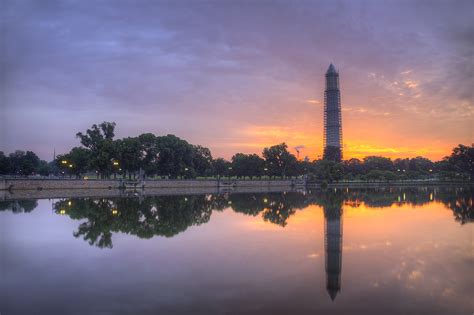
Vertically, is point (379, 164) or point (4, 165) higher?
point (379, 164)

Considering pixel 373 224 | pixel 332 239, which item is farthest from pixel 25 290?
pixel 373 224

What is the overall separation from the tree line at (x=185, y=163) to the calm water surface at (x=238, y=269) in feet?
180

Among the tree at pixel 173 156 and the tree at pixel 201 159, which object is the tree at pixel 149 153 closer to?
the tree at pixel 173 156

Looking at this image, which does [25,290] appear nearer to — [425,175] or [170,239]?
[170,239]

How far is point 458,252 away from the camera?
44.1ft

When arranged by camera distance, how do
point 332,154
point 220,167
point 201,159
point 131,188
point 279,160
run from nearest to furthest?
point 131,188
point 201,159
point 279,160
point 220,167
point 332,154

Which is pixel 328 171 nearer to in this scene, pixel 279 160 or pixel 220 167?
pixel 279 160

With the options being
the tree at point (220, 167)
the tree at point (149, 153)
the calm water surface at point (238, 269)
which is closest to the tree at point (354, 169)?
the tree at point (220, 167)

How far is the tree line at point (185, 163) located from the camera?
73562 millimetres

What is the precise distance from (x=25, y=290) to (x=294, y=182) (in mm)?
90657

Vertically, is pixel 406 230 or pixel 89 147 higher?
pixel 89 147

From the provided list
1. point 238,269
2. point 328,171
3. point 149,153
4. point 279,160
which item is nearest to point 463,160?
point 328,171

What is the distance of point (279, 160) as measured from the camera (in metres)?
106

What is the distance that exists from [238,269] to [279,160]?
95.8m
